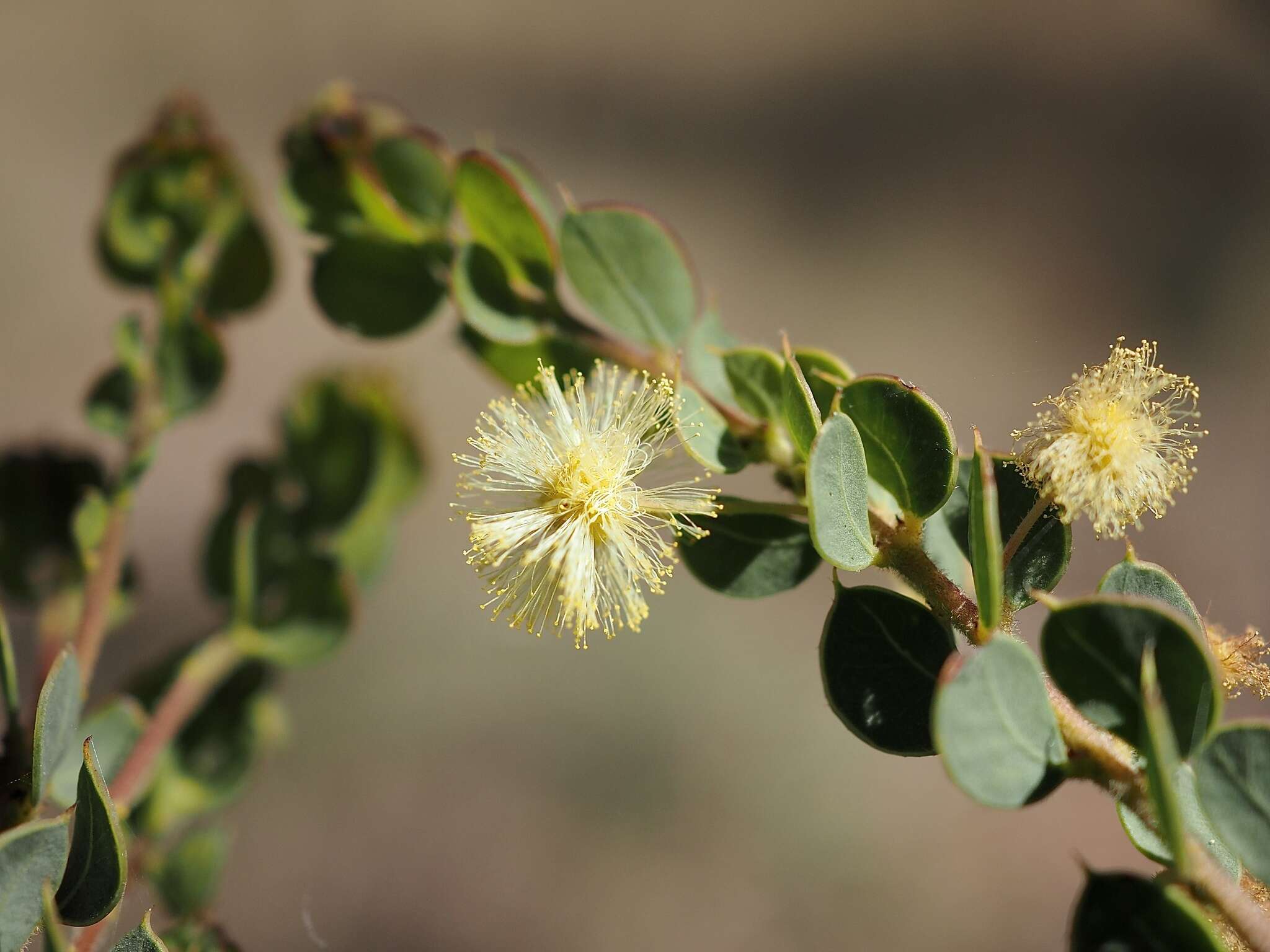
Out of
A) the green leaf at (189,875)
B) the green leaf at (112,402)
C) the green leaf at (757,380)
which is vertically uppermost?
the green leaf at (757,380)

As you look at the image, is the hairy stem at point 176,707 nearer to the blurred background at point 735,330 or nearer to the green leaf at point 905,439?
the blurred background at point 735,330

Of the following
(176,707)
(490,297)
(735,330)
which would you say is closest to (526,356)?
(490,297)

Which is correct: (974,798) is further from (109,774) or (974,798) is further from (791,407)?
(109,774)

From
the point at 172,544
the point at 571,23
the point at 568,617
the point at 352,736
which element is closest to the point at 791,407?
the point at 568,617

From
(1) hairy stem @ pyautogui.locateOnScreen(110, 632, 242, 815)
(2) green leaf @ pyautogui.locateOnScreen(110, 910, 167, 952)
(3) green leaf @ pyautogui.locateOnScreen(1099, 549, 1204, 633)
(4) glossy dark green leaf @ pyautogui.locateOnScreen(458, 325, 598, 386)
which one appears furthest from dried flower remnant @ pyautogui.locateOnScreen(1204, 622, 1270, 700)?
(1) hairy stem @ pyautogui.locateOnScreen(110, 632, 242, 815)

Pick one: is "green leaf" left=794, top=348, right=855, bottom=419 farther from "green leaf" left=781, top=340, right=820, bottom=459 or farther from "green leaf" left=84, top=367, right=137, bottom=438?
"green leaf" left=84, top=367, right=137, bottom=438

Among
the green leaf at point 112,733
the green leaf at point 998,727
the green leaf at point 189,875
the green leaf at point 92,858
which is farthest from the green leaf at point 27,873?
the green leaf at point 998,727

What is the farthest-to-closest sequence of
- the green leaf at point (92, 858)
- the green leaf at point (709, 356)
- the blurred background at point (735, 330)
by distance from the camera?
1. the blurred background at point (735, 330)
2. the green leaf at point (709, 356)
3. the green leaf at point (92, 858)
